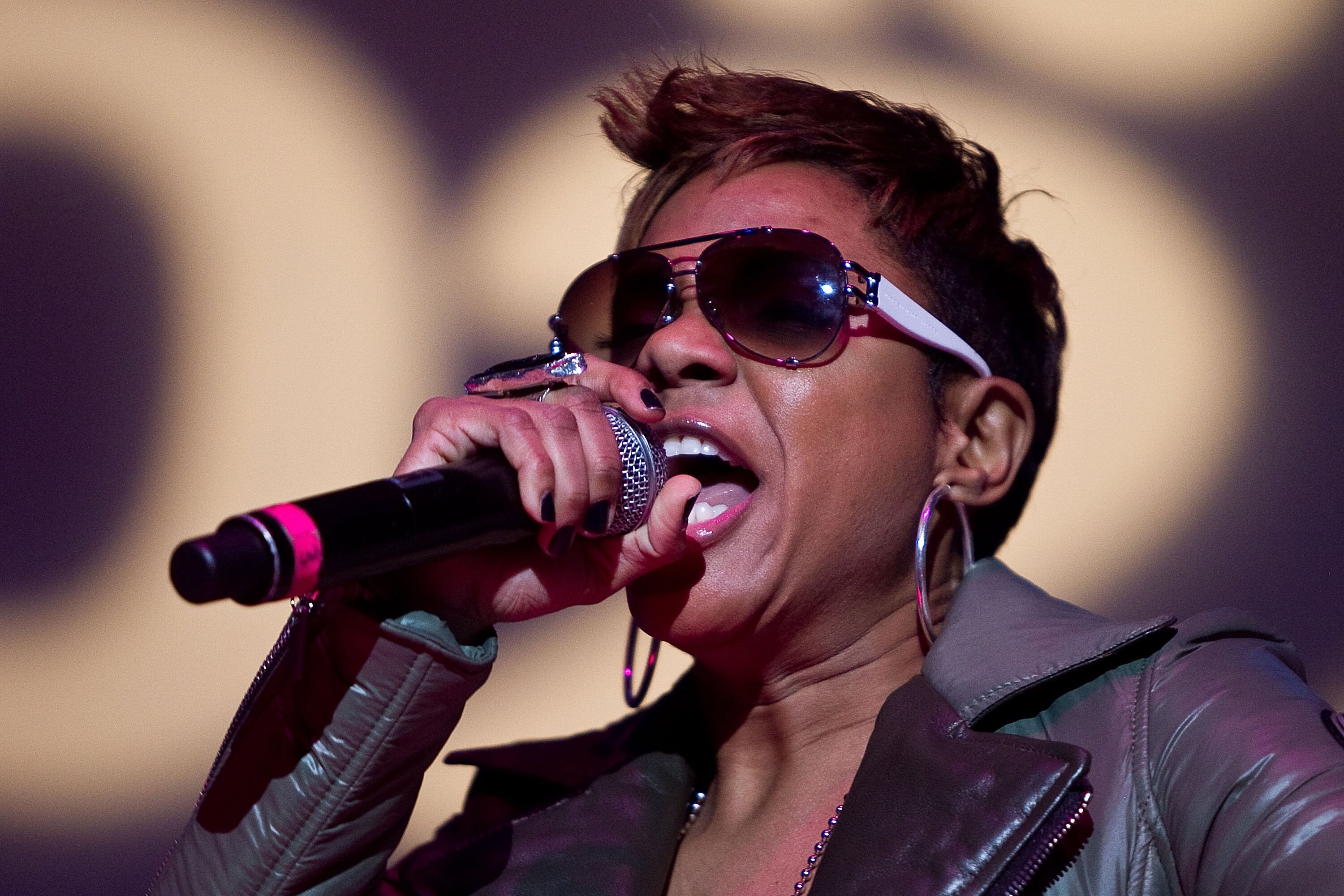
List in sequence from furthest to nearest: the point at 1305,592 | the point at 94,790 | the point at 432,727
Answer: the point at 94,790 < the point at 1305,592 < the point at 432,727

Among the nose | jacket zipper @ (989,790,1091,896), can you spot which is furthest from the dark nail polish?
jacket zipper @ (989,790,1091,896)

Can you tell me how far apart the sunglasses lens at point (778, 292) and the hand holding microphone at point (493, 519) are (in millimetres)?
211

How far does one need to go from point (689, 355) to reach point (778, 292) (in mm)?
130

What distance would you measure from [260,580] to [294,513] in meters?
0.06

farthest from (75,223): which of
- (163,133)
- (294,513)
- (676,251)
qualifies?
(294,513)

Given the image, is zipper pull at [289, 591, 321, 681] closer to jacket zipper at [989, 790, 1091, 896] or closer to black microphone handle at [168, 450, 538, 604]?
black microphone handle at [168, 450, 538, 604]

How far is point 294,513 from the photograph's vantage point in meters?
0.83

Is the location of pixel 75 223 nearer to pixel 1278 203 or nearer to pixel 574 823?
pixel 574 823

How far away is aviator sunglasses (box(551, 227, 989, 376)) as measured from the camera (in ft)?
4.52

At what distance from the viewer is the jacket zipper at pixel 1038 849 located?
105 cm

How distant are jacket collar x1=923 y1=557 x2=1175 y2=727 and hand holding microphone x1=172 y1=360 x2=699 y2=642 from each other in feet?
1.10

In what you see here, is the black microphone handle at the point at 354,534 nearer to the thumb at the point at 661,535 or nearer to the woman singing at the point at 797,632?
the woman singing at the point at 797,632

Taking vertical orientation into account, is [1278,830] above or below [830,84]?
below

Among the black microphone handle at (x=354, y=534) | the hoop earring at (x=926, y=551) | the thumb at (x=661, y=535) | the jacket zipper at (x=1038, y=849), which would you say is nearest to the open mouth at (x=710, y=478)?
the thumb at (x=661, y=535)
